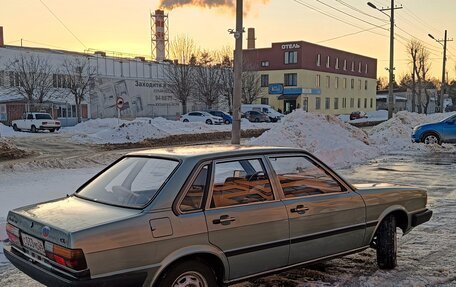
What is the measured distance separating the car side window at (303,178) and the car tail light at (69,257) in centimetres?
205

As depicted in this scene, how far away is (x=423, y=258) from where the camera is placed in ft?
19.2

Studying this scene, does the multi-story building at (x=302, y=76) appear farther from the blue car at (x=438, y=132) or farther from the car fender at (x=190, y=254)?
the car fender at (x=190, y=254)

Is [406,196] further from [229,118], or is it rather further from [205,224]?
[229,118]

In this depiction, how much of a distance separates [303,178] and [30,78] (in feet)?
153

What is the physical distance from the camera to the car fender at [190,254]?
12.1 ft

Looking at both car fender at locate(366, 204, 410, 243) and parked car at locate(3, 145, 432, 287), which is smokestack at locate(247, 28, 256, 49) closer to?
car fender at locate(366, 204, 410, 243)

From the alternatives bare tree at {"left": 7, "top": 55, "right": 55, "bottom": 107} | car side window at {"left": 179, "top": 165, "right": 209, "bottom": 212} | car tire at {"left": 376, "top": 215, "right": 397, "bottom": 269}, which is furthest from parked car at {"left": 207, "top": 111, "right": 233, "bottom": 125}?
car side window at {"left": 179, "top": 165, "right": 209, "bottom": 212}

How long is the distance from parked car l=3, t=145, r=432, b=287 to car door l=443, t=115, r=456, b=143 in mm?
16675

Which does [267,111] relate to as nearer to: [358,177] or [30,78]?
[30,78]

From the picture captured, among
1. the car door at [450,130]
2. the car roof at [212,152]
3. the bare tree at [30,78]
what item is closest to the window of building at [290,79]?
the bare tree at [30,78]

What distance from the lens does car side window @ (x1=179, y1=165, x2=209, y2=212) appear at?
3920 mm

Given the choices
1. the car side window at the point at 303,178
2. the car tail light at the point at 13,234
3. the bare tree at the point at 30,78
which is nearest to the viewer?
the car tail light at the point at 13,234

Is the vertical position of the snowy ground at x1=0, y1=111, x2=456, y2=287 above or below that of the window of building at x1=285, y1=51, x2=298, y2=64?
below

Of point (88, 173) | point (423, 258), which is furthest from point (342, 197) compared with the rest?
point (88, 173)
